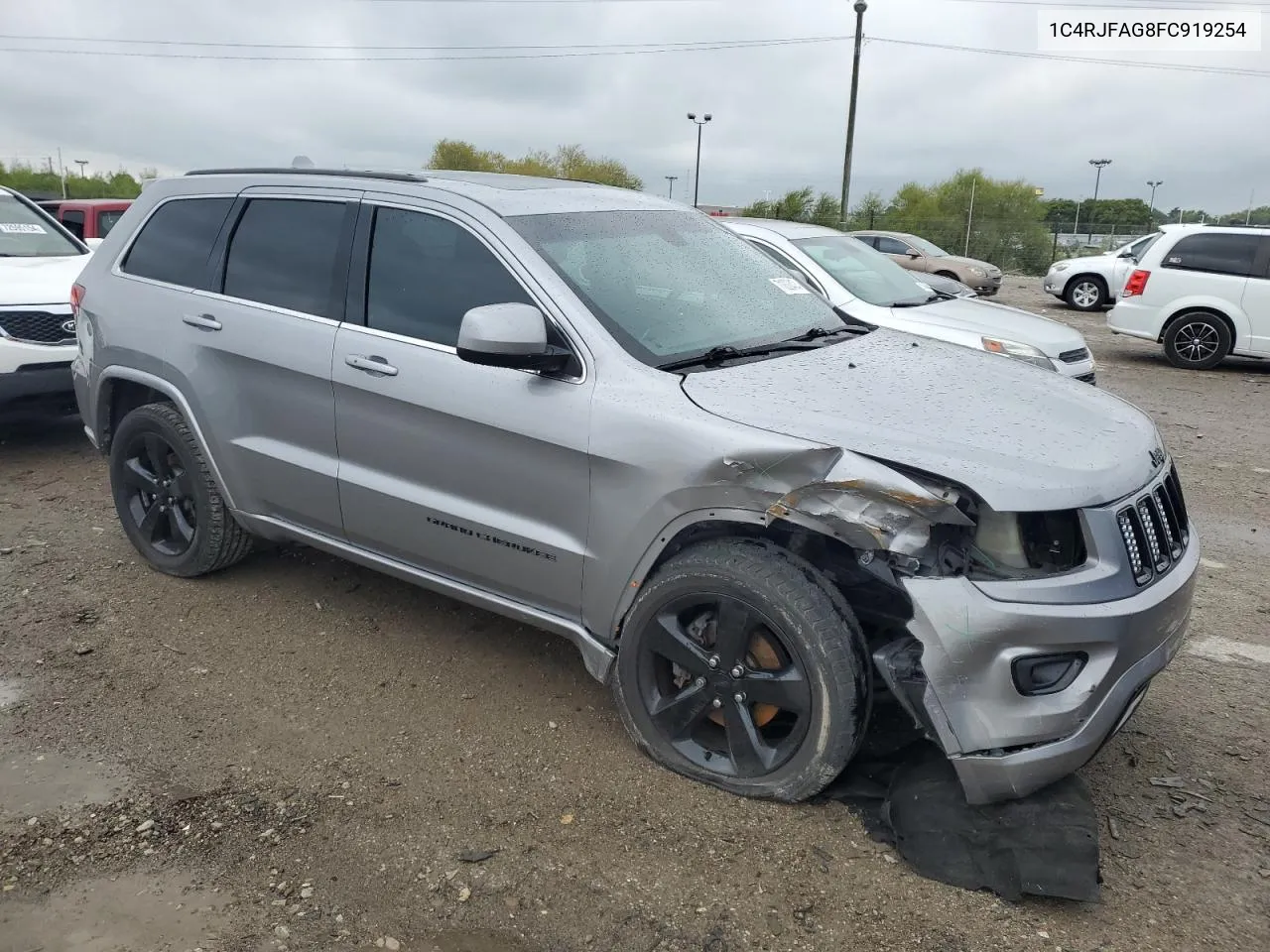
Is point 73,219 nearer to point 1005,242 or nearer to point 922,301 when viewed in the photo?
point 922,301

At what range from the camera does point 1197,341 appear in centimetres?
1198

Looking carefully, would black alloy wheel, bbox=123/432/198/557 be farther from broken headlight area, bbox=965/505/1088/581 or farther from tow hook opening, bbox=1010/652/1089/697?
tow hook opening, bbox=1010/652/1089/697

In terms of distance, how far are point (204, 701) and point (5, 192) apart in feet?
22.1

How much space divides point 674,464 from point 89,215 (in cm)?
1181

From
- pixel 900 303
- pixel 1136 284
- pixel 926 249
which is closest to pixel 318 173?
pixel 900 303

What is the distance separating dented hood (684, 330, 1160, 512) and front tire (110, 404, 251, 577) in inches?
96.9

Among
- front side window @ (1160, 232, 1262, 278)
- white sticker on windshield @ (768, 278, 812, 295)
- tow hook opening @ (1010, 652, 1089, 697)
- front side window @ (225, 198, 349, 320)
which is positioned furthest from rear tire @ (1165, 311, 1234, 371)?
front side window @ (225, 198, 349, 320)

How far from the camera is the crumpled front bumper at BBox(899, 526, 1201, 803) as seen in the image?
261 cm

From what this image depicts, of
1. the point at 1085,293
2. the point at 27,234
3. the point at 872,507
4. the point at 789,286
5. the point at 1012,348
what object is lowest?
the point at 1085,293

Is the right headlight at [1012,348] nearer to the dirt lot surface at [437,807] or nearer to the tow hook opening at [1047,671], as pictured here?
the dirt lot surface at [437,807]

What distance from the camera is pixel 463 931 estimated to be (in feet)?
8.52

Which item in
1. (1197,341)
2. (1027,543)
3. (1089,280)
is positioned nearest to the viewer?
(1027,543)

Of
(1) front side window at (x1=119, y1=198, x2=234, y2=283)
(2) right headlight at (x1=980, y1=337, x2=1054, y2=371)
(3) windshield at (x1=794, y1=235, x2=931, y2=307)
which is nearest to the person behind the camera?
(1) front side window at (x1=119, y1=198, x2=234, y2=283)

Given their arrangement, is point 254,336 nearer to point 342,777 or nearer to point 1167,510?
point 342,777
